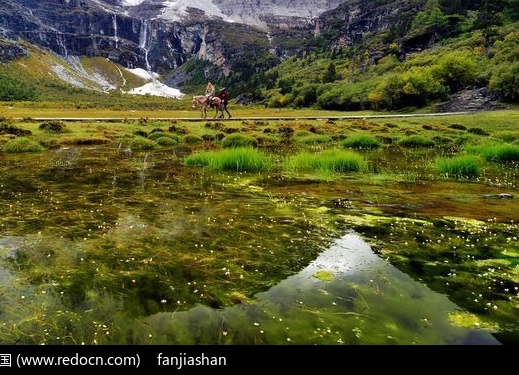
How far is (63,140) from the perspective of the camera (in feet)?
125

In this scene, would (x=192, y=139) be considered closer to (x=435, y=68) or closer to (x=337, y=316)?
(x=337, y=316)

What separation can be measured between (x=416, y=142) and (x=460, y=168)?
17.8 metres

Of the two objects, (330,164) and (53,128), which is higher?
(330,164)

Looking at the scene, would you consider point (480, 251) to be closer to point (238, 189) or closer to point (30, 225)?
point (238, 189)

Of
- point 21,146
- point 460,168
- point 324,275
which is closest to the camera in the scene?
point 324,275

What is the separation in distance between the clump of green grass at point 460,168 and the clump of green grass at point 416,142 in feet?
54.0

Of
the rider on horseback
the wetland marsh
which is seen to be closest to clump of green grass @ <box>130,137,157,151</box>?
the wetland marsh

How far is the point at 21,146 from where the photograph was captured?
→ 108 ft

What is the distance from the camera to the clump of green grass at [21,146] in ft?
106

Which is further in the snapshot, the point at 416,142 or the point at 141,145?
the point at 416,142

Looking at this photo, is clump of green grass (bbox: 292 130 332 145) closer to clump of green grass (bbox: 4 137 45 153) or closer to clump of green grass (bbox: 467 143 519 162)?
clump of green grass (bbox: 467 143 519 162)

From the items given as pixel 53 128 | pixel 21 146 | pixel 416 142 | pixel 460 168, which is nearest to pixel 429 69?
pixel 416 142

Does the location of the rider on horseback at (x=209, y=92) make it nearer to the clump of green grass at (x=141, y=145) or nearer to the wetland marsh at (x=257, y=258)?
the clump of green grass at (x=141, y=145)
